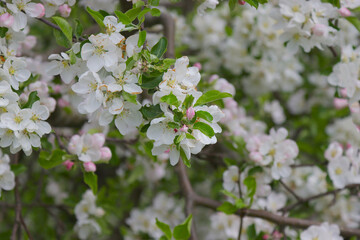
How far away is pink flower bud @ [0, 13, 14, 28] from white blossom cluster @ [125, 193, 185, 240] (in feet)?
4.60

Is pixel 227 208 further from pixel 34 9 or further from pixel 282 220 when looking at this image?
pixel 34 9

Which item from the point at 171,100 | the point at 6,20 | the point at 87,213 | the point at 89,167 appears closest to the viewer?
the point at 171,100

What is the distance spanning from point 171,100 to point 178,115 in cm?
4

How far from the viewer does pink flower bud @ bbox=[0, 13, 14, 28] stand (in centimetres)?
139

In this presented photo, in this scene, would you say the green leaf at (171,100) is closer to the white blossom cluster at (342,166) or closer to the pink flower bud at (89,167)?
the pink flower bud at (89,167)

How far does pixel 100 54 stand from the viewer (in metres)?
1.26

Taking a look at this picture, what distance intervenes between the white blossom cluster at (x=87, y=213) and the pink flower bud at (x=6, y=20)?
0.96 meters

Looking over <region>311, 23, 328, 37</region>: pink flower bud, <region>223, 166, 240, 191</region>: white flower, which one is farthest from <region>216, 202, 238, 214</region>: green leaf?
<region>311, 23, 328, 37</region>: pink flower bud

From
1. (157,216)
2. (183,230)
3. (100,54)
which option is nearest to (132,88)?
(100,54)

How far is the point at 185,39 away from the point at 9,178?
186 centimetres

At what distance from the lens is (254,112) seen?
10.6 feet

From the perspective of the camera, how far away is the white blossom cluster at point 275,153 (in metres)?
1.88

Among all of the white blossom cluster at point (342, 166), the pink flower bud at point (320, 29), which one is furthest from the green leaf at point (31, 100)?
the white blossom cluster at point (342, 166)

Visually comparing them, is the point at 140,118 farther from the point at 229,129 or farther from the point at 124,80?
the point at 229,129
